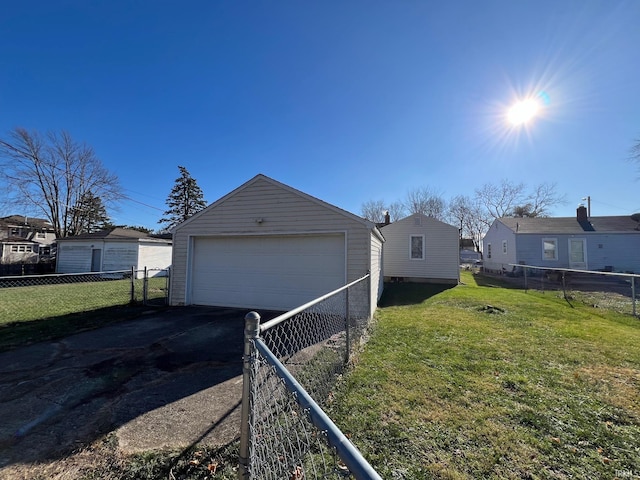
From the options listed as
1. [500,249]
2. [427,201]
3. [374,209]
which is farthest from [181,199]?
Answer: [500,249]

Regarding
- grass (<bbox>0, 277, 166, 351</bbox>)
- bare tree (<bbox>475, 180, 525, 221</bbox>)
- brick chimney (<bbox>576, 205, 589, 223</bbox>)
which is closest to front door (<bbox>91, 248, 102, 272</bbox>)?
grass (<bbox>0, 277, 166, 351</bbox>)

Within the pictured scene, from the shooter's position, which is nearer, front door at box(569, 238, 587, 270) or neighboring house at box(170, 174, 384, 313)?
neighboring house at box(170, 174, 384, 313)

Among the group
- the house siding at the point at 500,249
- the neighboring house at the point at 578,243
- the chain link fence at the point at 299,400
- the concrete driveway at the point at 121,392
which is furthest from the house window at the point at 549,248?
the concrete driveway at the point at 121,392

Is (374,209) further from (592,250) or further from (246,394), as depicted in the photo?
(246,394)

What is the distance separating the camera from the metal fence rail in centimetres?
774

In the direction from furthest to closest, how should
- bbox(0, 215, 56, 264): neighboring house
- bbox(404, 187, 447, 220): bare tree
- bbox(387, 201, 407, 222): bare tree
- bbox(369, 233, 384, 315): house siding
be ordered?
1. bbox(387, 201, 407, 222): bare tree
2. bbox(404, 187, 447, 220): bare tree
3. bbox(0, 215, 56, 264): neighboring house
4. bbox(369, 233, 384, 315): house siding

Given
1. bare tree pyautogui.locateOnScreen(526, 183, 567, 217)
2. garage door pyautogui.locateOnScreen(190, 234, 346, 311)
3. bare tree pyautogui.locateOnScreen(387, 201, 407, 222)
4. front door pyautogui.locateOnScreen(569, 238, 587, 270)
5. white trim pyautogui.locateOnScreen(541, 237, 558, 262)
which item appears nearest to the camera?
garage door pyautogui.locateOnScreen(190, 234, 346, 311)

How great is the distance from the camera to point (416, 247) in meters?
15.0

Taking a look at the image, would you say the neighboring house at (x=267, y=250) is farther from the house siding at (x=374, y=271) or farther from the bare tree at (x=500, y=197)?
the bare tree at (x=500, y=197)

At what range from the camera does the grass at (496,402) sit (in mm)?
2148

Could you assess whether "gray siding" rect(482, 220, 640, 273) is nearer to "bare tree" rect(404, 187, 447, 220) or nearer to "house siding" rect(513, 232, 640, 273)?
"house siding" rect(513, 232, 640, 273)

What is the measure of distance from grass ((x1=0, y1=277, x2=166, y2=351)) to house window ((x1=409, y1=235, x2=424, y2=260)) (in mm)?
12735

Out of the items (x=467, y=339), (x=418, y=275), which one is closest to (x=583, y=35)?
(x=467, y=339)

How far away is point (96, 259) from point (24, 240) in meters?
18.1
